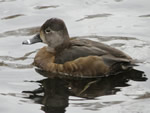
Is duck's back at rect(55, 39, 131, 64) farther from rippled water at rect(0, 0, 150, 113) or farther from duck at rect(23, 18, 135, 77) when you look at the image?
rippled water at rect(0, 0, 150, 113)

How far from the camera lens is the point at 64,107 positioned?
691 centimetres

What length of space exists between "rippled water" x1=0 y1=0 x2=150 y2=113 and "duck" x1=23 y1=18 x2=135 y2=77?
0.53ft

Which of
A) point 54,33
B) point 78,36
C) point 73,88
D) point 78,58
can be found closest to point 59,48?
point 54,33

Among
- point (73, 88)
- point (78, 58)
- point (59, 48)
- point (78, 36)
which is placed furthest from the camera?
point (78, 36)

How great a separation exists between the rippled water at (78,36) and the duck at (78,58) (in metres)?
0.16

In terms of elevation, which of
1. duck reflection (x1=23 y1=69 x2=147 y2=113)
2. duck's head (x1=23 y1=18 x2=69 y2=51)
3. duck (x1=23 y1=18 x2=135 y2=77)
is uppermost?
duck's head (x1=23 y1=18 x2=69 y2=51)

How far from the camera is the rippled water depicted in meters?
7.04

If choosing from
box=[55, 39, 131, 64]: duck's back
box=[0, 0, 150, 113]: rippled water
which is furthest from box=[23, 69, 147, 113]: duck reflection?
box=[55, 39, 131, 64]: duck's back

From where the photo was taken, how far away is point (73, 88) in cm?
767

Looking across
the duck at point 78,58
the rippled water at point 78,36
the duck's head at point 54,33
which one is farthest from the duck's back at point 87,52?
the rippled water at point 78,36

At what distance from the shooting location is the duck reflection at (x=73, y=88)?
7102 millimetres

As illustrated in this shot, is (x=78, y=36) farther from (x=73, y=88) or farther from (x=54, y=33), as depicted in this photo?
(x=73, y=88)

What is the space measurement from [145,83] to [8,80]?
228 centimetres

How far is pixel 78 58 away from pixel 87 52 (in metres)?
0.19
